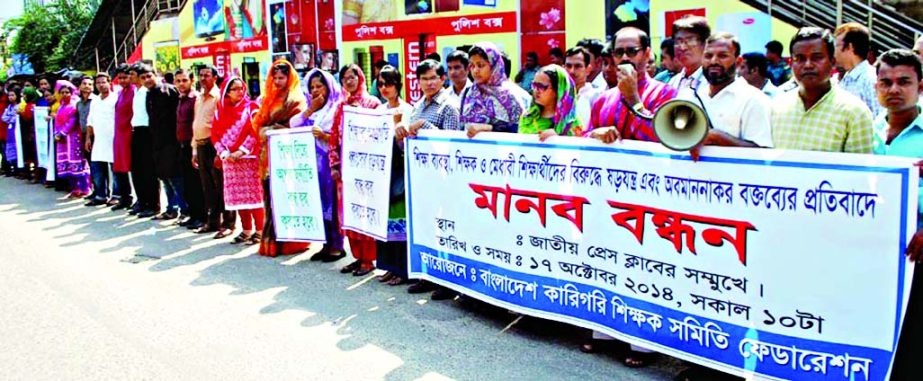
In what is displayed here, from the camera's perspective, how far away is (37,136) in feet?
44.9

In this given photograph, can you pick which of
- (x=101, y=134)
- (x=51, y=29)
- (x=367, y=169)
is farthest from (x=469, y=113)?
(x=51, y=29)

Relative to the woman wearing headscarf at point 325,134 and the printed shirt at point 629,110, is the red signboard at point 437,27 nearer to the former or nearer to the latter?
the woman wearing headscarf at point 325,134

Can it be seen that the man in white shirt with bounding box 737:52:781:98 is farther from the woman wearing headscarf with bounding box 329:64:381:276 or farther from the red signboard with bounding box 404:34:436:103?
the red signboard with bounding box 404:34:436:103

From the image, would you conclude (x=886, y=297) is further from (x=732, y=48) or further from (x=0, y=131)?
(x=0, y=131)

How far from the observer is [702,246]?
3.93m

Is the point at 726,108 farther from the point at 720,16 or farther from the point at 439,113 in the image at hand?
the point at 720,16

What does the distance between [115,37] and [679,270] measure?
32938mm

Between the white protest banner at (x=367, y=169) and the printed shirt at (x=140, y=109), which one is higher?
the printed shirt at (x=140, y=109)

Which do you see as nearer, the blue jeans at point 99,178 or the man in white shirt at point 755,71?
the man in white shirt at point 755,71

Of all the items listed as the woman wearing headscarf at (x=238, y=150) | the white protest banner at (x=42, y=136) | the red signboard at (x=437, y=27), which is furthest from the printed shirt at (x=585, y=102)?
the white protest banner at (x=42, y=136)

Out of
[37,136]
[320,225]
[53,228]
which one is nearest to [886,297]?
[320,225]

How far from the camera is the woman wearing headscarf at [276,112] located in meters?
7.64

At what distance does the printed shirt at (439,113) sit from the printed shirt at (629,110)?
123 centimetres

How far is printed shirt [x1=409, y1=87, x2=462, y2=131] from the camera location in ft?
19.2
